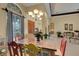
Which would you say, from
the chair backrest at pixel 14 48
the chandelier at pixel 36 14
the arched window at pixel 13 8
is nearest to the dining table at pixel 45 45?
the chair backrest at pixel 14 48

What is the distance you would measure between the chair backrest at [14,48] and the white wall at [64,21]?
517 millimetres

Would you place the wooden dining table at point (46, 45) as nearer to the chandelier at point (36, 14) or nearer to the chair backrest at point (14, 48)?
the chair backrest at point (14, 48)

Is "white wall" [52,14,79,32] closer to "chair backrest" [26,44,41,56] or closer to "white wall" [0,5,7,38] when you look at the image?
"chair backrest" [26,44,41,56]

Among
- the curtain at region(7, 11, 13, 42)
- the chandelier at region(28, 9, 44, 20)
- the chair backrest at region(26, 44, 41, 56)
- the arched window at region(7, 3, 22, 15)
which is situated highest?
the arched window at region(7, 3, 22, 15)

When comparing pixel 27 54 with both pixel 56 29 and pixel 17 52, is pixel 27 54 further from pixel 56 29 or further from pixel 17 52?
pixel 56 29

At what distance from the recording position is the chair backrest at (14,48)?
1.66 m

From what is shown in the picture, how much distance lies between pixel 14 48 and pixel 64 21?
0.72 meters

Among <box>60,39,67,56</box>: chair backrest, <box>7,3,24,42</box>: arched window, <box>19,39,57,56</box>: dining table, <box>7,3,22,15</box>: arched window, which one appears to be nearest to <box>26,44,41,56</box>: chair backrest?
<box>19,39,57,56</box>: dining table

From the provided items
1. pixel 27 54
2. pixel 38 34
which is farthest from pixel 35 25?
pixel 27 54

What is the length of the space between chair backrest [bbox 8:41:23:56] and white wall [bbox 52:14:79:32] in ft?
1.69

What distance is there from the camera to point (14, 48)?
5.50 feet

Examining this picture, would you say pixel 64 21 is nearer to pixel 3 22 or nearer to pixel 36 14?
pixel 36 14

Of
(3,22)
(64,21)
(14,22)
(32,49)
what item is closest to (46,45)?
(32,49)

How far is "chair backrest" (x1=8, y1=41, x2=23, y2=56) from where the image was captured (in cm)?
166
